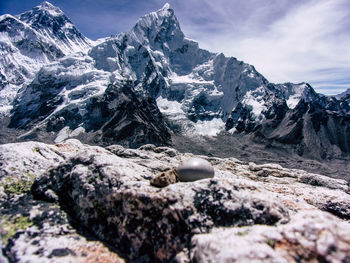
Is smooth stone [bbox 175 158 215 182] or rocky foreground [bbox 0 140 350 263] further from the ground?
smooth stone [bbox 175 158 215 182]

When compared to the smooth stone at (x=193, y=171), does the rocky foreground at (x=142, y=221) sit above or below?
below

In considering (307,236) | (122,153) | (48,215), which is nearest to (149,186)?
(48,215)

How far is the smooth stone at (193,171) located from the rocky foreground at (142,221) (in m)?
2.04

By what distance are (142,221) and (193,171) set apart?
530cm

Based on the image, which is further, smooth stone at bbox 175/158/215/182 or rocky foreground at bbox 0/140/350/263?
smooth stone at bbox 175/158/215/182

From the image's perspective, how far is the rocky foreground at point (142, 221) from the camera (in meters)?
10.1

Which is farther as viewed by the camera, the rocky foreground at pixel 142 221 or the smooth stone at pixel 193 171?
the smooth stone at pixel 193 171

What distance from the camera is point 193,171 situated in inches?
674

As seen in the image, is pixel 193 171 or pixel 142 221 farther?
pixel 193 171

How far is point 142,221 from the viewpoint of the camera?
13.2m

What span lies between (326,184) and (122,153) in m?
33.0

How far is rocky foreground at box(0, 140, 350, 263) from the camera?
10.1 metres

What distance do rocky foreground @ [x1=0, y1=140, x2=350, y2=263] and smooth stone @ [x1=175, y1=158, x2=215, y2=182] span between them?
2040 millimetres

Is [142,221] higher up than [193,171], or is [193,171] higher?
[193,171]
